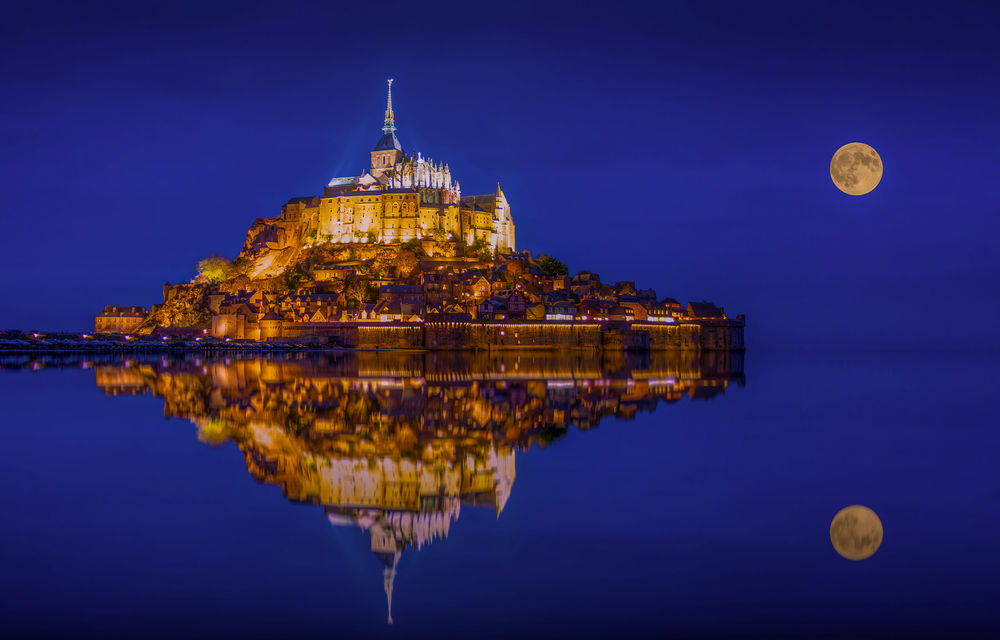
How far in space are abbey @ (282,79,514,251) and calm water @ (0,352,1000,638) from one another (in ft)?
213

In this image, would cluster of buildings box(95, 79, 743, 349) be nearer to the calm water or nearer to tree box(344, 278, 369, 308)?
tree box(344, 278, 369, 308)

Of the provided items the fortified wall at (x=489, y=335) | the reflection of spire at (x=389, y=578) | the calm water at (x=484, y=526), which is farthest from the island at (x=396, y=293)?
the reflection of spire at (x=389, y=578)

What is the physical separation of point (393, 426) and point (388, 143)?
8192 cm

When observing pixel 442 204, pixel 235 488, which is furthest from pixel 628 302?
pixel 235 488

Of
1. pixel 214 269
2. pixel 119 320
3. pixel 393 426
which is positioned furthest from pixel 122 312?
pixel 393 426

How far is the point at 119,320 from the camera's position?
84.2 metres

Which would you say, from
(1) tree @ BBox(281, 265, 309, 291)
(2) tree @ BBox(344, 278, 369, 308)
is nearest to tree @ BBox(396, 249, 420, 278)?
(2) tree @ BBox(344, 278, 369, 308)

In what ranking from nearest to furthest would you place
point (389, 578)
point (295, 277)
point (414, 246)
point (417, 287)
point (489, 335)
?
point (389, 578) < point (489, 335) < point (417, 287) < point (295, 277) < point (414, 246)

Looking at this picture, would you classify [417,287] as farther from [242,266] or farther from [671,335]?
[242,266]

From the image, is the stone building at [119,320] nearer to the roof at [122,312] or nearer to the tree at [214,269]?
the roof at [122,312]

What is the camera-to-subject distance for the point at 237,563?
6.01 meters

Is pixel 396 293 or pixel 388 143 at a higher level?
pixel 388 143

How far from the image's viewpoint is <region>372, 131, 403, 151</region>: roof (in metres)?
91.7

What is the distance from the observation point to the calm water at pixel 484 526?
16.5ft
